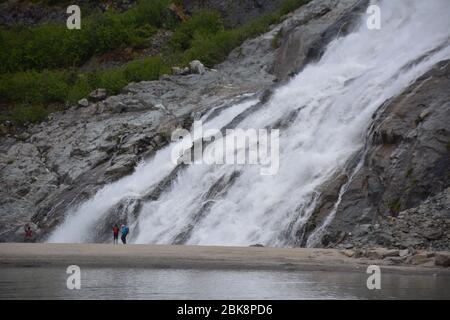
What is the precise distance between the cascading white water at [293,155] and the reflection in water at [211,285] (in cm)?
770

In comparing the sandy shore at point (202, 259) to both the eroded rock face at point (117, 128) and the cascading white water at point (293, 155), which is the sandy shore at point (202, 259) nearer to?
the cascading white water at point (293, 155)

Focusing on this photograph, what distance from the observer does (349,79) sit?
35.9m

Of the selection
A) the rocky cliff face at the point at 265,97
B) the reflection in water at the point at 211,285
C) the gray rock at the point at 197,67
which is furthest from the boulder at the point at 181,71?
the reflection in water at the point at 211,285

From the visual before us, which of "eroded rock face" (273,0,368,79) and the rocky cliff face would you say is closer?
the rocky cliff face

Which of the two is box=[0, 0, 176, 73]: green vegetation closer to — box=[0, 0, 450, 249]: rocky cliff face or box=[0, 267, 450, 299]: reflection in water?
box=[0, 0, 450, 249]: rocky cliff face

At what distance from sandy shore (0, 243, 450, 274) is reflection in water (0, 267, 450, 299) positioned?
75cm

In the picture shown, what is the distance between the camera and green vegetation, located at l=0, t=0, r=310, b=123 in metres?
52.5

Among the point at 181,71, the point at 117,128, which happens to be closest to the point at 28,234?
the point at 117,128

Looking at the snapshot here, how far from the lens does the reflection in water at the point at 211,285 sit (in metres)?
16.0

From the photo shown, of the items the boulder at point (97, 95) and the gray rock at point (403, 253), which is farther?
the boulder at point (97, 95)

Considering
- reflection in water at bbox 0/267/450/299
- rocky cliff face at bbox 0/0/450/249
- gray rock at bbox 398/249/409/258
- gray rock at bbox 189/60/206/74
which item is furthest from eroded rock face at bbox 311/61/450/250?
gray rock at bbox 189/60/206/74

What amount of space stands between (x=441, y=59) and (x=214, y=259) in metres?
15.4

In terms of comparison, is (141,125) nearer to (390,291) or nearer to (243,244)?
(243,244)

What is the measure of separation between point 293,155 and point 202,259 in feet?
34.6
